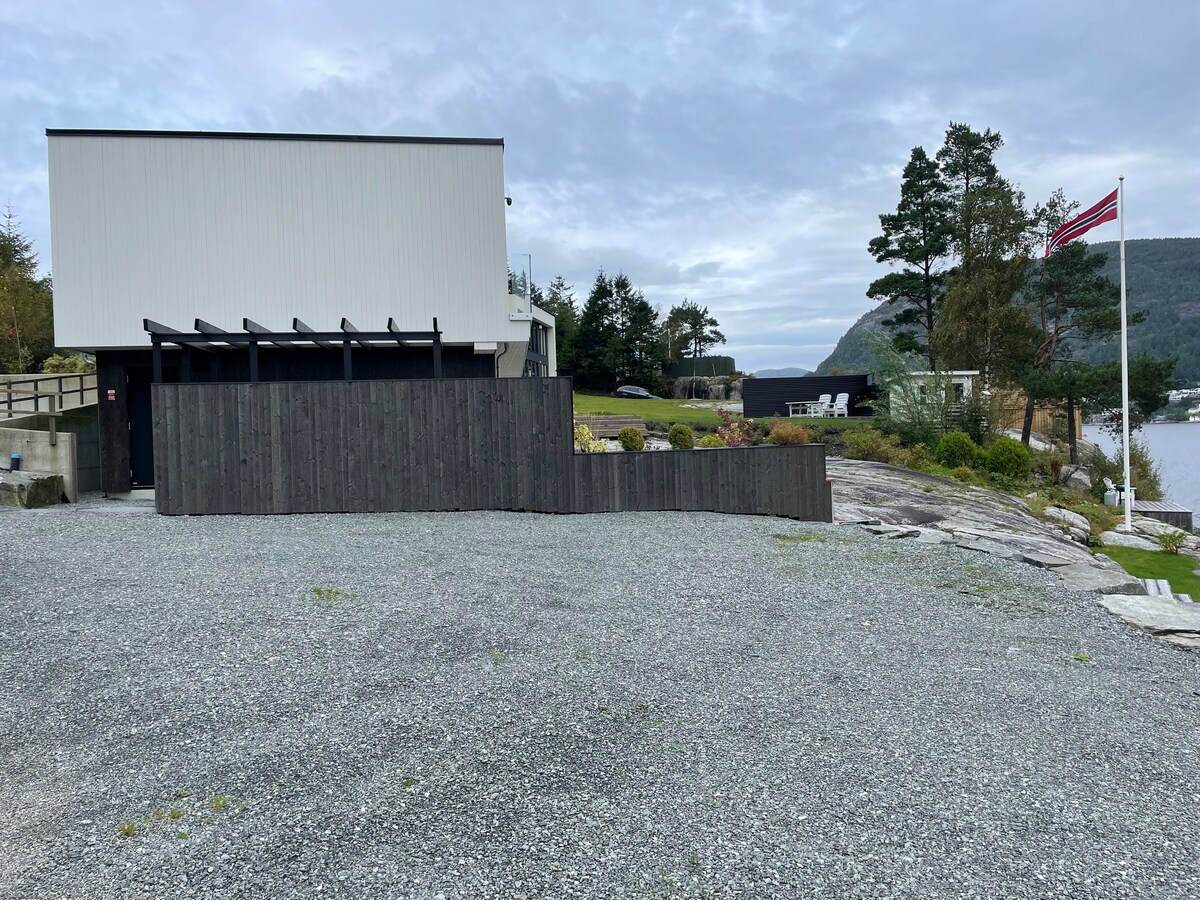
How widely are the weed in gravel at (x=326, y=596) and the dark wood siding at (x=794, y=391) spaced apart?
81.6 feet

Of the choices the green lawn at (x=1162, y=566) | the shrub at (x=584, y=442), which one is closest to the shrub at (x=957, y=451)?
the green lawn at (x=1162, y=566)

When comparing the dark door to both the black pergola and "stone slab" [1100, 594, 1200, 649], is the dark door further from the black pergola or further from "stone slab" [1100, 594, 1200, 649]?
"stone slab" [1100, 594, 1200, 649]

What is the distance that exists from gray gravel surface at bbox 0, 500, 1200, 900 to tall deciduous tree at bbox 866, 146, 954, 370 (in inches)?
1113

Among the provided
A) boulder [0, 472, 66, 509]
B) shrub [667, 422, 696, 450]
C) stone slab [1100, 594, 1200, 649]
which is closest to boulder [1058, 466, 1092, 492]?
shrub [667, 422, 696, 450]

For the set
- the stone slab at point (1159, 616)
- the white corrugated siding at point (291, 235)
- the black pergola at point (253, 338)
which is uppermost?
the white corrugated siding at point (291, 235)

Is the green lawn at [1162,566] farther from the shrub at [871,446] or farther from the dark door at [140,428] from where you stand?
the dark door at [140,428]

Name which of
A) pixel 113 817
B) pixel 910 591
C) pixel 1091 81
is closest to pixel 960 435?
pixel 1091 81

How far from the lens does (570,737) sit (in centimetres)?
398

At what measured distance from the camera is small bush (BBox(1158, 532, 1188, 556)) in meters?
13.8

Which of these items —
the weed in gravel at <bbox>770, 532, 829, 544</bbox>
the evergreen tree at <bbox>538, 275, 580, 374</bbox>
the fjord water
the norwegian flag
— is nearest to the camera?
the weed in gravel at <bbox>770, 532, 829, 544</bbox>

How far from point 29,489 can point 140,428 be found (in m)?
2.64

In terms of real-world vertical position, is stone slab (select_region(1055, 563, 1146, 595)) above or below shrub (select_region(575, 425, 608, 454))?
below

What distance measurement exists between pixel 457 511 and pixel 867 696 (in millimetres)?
7460

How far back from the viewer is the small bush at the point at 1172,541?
544 inches
